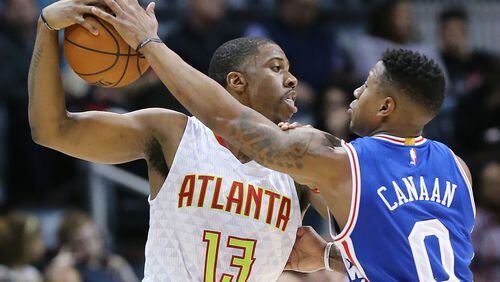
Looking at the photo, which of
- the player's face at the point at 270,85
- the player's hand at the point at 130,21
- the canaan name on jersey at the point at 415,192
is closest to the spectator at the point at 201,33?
the player's face at the point at 270,85

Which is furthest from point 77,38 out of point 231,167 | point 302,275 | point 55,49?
point 302,275

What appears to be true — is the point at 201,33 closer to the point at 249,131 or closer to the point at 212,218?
the point at 212,218

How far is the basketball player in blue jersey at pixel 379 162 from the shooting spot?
4629 mm

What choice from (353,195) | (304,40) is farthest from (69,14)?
(304,40)

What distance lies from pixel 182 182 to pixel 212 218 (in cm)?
25

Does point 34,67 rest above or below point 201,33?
above

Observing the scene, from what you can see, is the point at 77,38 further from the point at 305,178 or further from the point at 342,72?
the point at 342,72

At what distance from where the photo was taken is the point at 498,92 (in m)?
10.6

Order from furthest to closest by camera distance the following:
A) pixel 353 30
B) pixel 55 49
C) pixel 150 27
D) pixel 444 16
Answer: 1. pixel 353 30
2. pixel 444 16
3. pixel 55 49
4. pixel 150 27

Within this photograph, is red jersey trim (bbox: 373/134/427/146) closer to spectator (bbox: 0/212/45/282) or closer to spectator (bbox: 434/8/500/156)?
spectator (bbox: 0/212/45/282)

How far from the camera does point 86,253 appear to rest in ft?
28.8

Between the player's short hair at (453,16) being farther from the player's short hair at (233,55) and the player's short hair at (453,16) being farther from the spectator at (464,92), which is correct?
the player's short hair at (233,55)

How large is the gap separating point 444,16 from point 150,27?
703 centimetres

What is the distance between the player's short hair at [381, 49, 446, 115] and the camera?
4.77 metres
